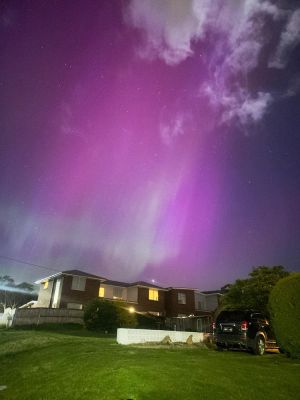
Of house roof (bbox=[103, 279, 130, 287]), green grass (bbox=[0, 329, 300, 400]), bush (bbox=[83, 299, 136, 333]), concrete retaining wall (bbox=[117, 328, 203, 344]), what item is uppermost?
house roof (bbox=[103, 279, 130, 287])

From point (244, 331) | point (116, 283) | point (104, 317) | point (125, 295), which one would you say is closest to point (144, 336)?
point (244, 331)

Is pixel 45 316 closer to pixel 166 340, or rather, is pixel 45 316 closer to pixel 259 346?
pixel 166 340

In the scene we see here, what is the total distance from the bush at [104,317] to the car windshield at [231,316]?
604 inches

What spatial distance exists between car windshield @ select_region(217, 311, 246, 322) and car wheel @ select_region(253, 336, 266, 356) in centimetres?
119

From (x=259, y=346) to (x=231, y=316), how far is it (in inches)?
69.8

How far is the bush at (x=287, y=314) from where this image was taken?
522 inches

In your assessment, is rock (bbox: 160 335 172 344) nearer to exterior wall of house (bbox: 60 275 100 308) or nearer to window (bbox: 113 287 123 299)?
exterior wall of house (bbox: 60 275 100 308)

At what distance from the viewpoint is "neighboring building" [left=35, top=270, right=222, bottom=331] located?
4459 centimetres

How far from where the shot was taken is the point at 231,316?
15.8 metres

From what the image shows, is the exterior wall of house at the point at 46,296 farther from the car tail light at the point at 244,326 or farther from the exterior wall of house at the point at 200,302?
the car tail light at the point at 244,326

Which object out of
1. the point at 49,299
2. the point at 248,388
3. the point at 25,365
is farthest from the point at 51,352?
the point at 49,299

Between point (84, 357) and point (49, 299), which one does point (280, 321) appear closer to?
point (84, 357)

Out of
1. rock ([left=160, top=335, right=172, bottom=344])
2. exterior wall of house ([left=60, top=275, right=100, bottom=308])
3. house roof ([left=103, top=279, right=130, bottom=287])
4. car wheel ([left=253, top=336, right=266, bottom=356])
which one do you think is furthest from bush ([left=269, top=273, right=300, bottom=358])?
house roof ([left=103, top=279, right=130, bottom=287])

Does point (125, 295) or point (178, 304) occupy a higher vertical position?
point (125, 295)
